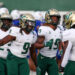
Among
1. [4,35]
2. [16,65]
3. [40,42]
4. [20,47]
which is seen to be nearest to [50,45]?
[40,42]

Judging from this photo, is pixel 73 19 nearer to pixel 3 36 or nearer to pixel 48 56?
pixel 48 56

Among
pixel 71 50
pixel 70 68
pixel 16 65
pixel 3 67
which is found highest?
pixel 71 50

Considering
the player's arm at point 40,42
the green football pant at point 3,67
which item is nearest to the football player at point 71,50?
the player's arm at point 40,42

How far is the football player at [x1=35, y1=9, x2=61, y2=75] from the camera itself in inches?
210

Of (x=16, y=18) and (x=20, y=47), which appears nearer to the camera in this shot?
(x=20, y=47)

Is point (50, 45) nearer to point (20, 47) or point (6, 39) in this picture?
point (20, 47)

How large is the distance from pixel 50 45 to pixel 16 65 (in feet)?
2.34

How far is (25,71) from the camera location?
5.34m

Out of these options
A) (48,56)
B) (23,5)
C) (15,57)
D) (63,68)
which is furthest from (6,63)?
(23,5)

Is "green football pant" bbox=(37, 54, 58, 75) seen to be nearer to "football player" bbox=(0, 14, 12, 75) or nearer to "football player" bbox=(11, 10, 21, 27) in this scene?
"football player" bbox=(0, 14, 12, 75)

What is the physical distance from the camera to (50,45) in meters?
5.40

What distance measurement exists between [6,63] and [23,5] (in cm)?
1155

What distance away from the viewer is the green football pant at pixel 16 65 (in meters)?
5.27

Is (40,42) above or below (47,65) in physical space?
above
